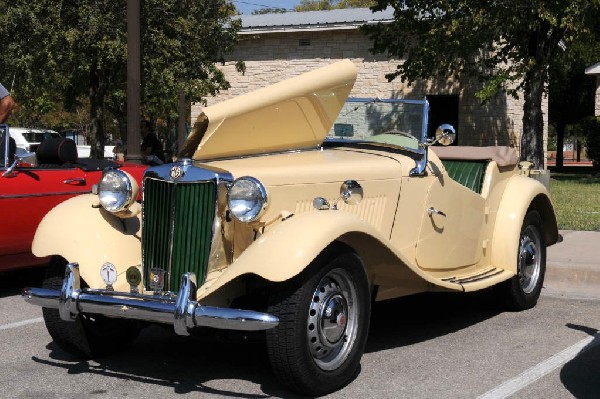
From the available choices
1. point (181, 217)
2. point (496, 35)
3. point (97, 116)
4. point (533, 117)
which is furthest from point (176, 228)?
point (97, 116)

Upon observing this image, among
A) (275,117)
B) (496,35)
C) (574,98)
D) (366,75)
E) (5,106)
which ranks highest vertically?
(496,35)

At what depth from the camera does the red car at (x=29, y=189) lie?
7.41 meters

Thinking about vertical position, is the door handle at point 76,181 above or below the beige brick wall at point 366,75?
below

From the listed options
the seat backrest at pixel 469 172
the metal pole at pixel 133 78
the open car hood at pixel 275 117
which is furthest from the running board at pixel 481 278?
the metal pole at pixel 133 78

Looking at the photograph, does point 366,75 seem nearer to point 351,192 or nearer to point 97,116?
point 97,116

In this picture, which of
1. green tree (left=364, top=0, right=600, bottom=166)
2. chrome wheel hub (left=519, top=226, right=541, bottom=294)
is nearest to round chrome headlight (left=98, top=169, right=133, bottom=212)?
chrome wheel hub (left=519, top=226, right=541, bottom=294)

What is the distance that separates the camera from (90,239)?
5160 millimetres

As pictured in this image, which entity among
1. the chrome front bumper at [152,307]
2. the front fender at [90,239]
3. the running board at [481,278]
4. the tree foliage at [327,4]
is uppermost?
the tree foliage at [327,4]

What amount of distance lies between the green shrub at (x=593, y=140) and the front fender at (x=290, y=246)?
26033 millimetres

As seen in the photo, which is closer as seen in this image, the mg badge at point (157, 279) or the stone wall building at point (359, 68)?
the mg badge at point (157, 279)

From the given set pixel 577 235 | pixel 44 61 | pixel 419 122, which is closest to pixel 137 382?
pixel 419 122

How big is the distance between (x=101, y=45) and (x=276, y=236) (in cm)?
1630

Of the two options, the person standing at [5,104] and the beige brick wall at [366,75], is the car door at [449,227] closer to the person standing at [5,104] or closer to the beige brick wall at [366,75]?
the person standing at [5,104]

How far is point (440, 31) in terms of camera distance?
832 inches
